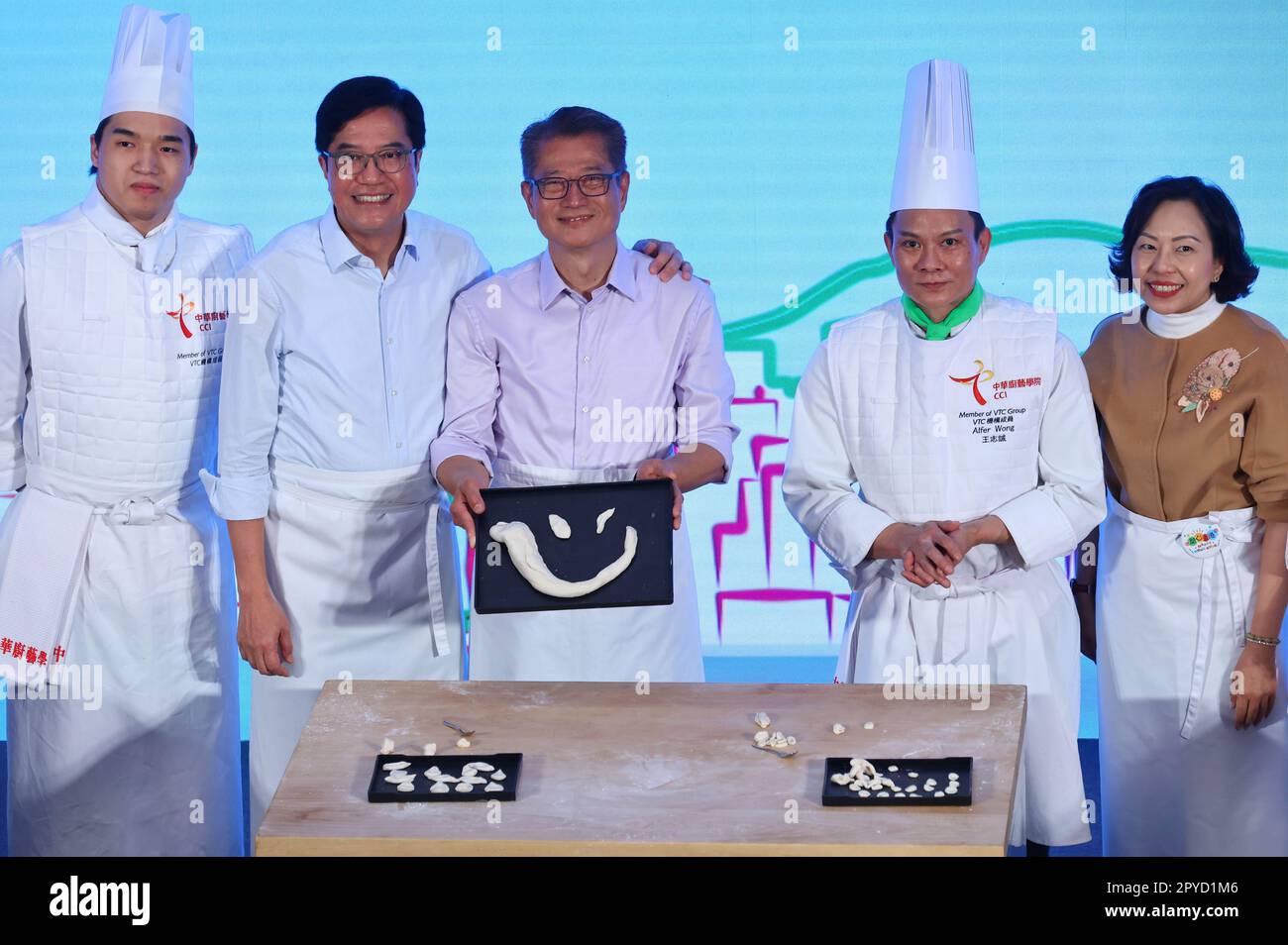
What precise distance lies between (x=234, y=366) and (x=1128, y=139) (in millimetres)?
2567

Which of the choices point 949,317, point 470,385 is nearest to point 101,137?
point 470,385

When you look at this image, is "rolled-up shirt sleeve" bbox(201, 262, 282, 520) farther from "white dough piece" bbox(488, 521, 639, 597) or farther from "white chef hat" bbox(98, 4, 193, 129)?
"white dough piece" bbox(488, 521, 639, 597)

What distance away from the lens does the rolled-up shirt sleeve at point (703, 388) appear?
123 inches

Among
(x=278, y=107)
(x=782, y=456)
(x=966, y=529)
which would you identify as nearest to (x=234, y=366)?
(x=966, y=529)

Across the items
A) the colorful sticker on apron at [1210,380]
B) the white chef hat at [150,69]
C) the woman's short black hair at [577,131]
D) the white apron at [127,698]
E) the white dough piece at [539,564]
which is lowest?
the white apron at [127,698]

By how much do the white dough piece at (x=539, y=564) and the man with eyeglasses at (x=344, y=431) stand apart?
1.58 ft

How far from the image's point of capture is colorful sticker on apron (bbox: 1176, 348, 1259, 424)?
3.04 metres

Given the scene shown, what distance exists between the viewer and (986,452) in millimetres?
2980

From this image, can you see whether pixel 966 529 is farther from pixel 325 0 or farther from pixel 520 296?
pixel 325 0

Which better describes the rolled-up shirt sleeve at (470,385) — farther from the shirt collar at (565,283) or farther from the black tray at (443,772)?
the black tray at (443,772)

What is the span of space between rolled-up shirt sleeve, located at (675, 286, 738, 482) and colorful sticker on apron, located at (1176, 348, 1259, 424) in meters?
0.85

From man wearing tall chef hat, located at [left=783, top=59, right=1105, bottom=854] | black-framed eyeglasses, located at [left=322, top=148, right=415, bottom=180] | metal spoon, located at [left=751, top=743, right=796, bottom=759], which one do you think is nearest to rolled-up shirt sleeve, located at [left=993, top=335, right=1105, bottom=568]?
man wearing tall chef hat, located at [left=783, top=59, right=1105, bottom=854]

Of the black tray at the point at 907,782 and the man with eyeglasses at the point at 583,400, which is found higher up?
the man with eyeglasses at the point at 583,400

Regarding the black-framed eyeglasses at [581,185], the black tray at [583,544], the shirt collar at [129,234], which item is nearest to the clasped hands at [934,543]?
the black tray at [583,544]
